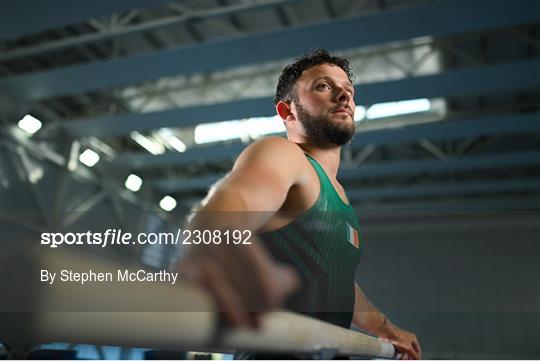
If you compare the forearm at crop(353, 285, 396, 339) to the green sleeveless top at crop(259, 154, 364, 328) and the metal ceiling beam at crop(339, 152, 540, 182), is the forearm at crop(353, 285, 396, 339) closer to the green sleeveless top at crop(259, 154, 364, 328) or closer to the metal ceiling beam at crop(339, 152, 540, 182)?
the green sleeveless top at crop(259, 154, 364, 328)

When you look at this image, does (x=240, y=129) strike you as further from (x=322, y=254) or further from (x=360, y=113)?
(x=322, y=254)

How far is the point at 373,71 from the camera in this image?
5.25 metres

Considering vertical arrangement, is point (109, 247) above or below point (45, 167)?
below

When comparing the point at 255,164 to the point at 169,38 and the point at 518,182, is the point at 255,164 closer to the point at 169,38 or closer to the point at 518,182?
the point at 169,38

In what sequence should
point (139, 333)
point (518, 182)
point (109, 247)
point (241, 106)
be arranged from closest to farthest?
1. point (139, 333)
2. point (109, 247)
3. point (241, 106)
4. point (518, 182)

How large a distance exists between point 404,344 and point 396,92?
356cm

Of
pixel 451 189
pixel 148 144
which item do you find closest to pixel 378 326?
pixel 148 144

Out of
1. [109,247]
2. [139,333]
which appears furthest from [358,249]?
[139,333]

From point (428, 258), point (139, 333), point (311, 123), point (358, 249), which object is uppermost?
point (311, 123)

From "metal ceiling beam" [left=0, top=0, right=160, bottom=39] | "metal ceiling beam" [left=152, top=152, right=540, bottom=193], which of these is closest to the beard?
"metal ceiling beam" [left=0, top=0, right=160, bottom=39]

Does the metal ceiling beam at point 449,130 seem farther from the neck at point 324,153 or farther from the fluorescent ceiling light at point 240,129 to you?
the neck at point 324,153

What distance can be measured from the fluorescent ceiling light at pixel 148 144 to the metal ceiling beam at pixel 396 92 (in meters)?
1.16

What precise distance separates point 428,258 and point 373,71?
157 inches

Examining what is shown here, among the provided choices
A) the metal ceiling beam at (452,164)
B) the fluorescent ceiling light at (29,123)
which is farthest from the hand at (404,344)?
the metal ceiling beam at (452,164)
